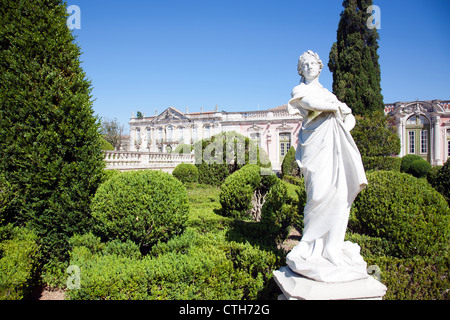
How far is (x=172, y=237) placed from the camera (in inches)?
158

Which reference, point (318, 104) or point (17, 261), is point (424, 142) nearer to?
point (318, 104)

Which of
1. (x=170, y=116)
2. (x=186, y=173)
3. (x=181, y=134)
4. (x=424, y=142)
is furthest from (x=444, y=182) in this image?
(x=170, y=116)

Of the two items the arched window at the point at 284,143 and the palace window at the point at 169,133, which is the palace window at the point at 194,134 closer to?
the palace window at the point at 169,133

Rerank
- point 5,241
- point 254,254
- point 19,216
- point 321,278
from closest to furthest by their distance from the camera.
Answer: point 321,278, point 254,254, point 5,241, point 19,216

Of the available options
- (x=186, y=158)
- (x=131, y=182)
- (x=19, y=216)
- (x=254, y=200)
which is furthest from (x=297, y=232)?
(x=186, y=158)

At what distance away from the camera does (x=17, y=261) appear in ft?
10.6

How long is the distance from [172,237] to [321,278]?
7.85 ft

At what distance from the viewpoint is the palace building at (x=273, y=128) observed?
2092 cm

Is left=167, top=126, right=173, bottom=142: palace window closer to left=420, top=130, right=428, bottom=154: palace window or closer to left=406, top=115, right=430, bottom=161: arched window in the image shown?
left=406, top=115, right=430, bottom=161: arched window

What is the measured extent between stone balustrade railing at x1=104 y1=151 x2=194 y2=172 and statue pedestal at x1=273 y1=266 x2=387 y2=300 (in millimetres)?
9994

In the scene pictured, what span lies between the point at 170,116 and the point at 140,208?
30.3 meters

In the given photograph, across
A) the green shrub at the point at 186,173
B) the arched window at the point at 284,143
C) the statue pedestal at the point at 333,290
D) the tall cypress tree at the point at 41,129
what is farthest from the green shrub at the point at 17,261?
the arched window at the point at 284,143

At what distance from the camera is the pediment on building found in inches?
1275

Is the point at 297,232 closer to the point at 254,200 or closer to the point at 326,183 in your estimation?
the point at 254,200
